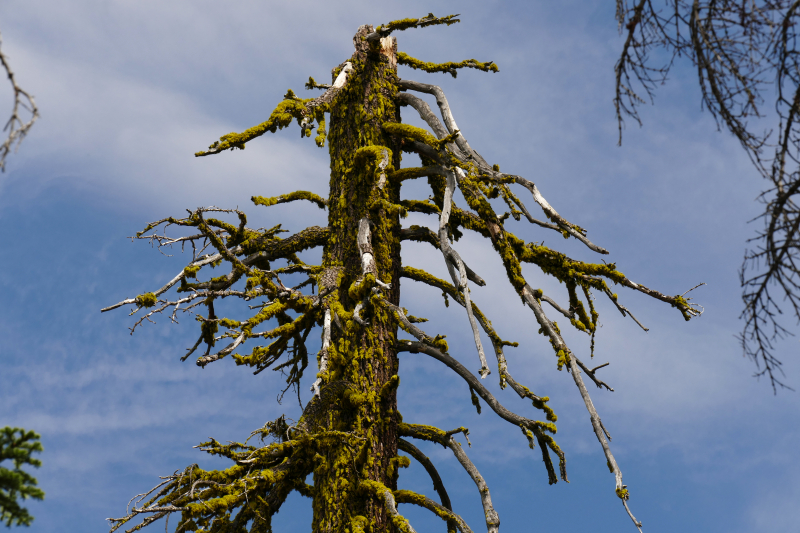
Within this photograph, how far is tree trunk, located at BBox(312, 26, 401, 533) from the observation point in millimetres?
7074

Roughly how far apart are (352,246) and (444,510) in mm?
3153

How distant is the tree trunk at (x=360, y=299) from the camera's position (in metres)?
7.07

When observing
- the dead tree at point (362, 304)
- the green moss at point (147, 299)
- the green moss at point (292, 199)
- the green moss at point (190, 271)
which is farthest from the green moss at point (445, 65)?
the green moss at point (147, 299)

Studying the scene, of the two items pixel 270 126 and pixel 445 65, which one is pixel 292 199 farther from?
pixel 445 65

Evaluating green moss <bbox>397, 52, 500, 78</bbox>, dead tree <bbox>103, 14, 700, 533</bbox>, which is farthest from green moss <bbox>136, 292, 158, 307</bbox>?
green moss <bbox>397, 52, 500, 78</bbox>

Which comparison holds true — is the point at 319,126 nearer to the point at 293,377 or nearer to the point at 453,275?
the point at 453,275

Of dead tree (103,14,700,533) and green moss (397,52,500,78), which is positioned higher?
green moss (397,52,500,78)

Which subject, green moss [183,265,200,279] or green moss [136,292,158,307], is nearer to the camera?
green moss [136,292,158,307]

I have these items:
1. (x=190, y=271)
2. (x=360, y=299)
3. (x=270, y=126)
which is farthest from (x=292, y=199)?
(x=360, y=299)

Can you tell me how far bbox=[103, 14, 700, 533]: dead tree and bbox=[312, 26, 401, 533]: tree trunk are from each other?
18 mm

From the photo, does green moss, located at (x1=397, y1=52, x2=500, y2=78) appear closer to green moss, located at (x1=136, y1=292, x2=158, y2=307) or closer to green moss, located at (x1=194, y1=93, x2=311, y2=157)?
green moss, located at (x1=194, y1=93, x2=311, y2=157)

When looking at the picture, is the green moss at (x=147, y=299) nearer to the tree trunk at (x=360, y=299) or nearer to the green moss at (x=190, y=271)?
the green moss at (x=190, y=271)

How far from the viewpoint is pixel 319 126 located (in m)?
7.80

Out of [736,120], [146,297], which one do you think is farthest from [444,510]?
[736,120]
